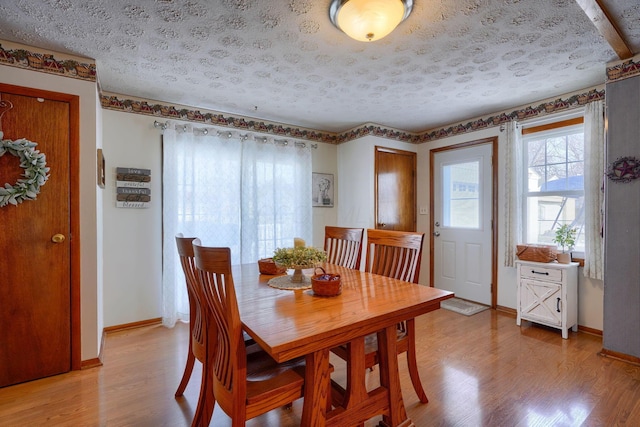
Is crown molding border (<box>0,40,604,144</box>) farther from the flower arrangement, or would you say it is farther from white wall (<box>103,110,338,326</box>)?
the flower arrangement

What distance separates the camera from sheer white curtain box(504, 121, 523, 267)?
131 inches

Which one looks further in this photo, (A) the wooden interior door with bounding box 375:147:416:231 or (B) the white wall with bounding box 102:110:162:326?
(A) the wooden interior door with bounding box 375:147:416:231

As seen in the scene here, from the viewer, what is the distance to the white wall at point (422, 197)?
2.94 m

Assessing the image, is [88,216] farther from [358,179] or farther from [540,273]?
[540,273]

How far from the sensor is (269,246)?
3.72 m

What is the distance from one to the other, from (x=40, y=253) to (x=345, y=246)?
7.26 ft

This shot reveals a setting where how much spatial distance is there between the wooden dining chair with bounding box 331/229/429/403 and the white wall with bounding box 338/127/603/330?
163 centimetres

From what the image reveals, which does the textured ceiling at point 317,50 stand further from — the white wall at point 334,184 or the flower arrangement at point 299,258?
the flower arrangement at point 299,258

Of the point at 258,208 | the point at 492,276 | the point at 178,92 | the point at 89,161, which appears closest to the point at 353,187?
the point at 258,208

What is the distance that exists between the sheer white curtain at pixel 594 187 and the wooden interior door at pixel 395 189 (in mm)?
1944

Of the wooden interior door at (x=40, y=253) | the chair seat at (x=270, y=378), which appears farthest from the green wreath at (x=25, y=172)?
the chair seat at (x=270, y=378)

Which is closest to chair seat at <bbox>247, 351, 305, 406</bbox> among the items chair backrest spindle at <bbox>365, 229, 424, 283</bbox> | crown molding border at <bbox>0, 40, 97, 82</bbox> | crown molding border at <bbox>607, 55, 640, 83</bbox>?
chair backrest spindle at <bbox>365, 229, 424, 283</bbox>

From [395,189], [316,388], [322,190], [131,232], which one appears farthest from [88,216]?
[395,189]

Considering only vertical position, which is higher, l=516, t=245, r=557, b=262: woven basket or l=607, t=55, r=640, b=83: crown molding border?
l=607, t=55, r=640, b=83: crown molding border
